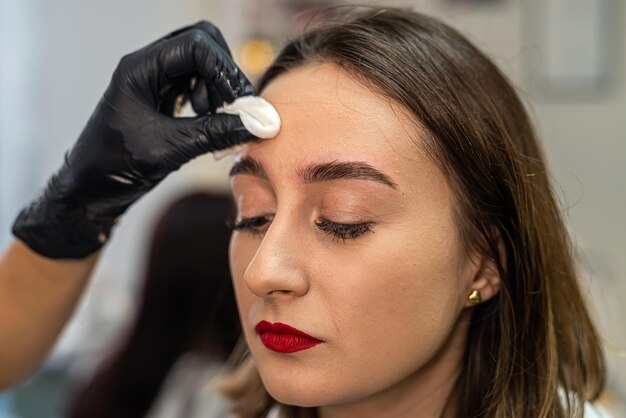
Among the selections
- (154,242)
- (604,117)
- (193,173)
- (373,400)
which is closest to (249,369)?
(373,400)

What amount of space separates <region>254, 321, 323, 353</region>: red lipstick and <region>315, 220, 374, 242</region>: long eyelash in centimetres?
12

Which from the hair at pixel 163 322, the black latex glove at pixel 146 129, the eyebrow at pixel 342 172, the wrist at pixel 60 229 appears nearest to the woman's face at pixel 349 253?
the eyebrow at pixel 342 172

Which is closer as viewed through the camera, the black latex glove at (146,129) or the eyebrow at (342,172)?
the eyebrow at (342,172)

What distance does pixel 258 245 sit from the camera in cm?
101

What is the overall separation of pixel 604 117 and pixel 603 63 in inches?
7.8

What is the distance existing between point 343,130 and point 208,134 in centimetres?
20

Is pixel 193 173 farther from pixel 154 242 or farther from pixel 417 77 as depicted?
pixel 417 77

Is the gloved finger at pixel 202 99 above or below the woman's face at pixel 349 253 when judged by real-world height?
above

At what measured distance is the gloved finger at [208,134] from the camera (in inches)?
39.6

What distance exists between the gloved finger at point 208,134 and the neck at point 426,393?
1.25 ft

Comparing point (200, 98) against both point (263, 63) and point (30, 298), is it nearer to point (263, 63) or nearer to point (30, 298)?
point (30, 298)

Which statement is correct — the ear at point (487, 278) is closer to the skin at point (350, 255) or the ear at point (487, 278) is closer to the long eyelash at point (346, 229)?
the skin at point (350, 255)

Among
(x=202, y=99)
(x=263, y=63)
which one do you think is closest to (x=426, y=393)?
(x=202, y=99)

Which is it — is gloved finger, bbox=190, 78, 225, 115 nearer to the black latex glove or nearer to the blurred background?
the black latex glove
